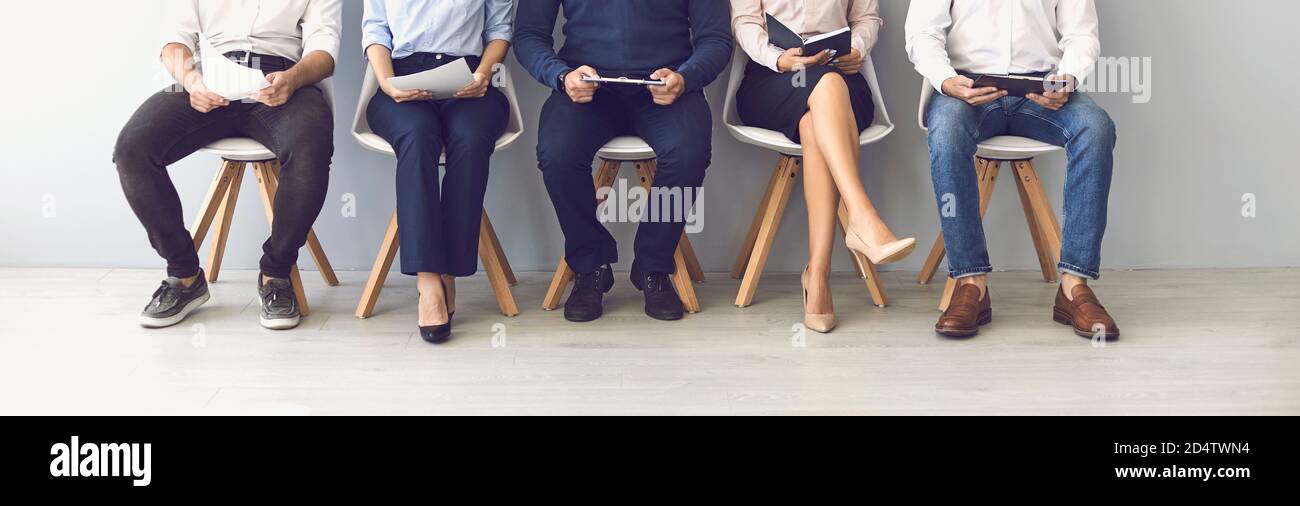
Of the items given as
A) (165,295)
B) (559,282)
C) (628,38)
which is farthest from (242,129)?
(628,38)

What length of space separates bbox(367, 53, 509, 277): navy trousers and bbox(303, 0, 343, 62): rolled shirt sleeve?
23 cm

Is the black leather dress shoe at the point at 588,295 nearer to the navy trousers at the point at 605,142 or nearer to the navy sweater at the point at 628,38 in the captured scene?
the navy trousers at the point at 605,142

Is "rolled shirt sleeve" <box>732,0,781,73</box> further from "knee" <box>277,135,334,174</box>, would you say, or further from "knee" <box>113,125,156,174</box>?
"knee" <box>113,125,156,174</box>

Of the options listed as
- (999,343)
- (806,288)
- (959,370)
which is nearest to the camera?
(959,370)

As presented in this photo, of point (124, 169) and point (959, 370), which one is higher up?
point (124, 169)

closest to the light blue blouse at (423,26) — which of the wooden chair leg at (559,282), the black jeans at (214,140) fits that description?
the black jeans at (214,140)

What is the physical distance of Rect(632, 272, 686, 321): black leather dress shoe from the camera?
335 cm

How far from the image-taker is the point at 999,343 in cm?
309

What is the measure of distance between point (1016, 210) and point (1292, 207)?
0.93 meters

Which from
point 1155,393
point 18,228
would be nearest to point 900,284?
point 1155,393

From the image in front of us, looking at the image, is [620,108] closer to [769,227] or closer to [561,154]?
[561,154]

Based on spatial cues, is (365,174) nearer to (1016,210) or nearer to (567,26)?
(567,26)

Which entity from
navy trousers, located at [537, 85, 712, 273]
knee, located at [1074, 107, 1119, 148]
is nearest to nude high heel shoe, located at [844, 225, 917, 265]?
navy trousers, located at [537, 85, 712, 273]

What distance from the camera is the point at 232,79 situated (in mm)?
3199
